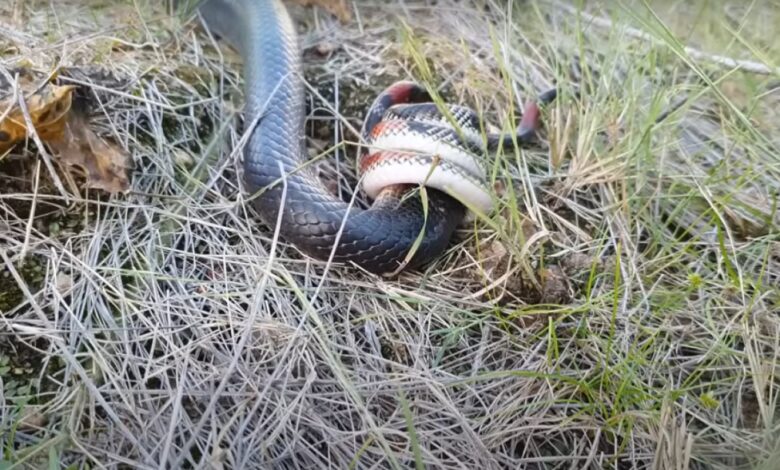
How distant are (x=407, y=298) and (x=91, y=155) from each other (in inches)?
54.5

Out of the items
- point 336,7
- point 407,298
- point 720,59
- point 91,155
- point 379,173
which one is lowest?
point 407,298

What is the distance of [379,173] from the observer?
270cm

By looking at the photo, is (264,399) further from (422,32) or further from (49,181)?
(422,32)

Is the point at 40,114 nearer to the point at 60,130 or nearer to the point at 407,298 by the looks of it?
the point at 60,130

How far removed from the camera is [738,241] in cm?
265

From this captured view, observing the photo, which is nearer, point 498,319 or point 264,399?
point 264,399

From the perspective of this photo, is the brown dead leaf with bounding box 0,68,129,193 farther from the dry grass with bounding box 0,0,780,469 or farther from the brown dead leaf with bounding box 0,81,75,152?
the dry grass with bounding box 0,0,780,469

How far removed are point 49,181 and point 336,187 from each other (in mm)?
1207

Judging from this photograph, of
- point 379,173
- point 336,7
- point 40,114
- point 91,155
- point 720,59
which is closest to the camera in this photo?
point 40,114

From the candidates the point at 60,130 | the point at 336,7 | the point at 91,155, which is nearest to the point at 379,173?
the point at 91,155

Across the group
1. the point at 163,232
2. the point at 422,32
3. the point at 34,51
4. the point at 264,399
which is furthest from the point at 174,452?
the point at 422,32

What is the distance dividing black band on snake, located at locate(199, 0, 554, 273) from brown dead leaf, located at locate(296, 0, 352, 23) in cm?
78

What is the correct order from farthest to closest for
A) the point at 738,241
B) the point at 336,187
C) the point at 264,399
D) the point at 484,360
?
1. the point at 336,187
2. the point at 738,241
3. the point at 484,360
4. the point at 264,399

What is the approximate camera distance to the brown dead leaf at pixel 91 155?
2.43 metres
